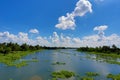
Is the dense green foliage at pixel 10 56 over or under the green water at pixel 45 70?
over

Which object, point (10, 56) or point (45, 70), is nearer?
point (45, 70)

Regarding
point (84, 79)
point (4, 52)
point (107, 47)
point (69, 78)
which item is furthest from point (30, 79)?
point (107, 47)

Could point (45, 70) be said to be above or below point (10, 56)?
below

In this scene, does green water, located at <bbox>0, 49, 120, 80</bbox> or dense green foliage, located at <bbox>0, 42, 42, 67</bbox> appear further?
dense green foliage, located at <bbox>0, 42, 42, 67</bbox>

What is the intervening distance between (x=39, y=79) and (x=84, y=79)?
28.8ft

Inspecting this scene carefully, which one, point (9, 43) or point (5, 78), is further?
point (9, 43)

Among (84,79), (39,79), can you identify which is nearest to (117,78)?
(84,79)

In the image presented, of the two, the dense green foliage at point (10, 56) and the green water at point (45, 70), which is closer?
the green water at point (45, 70)

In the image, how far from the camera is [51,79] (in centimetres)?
3192

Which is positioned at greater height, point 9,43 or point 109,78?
point 9,43

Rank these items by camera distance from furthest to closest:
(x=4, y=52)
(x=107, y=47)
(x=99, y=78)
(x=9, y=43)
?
(x=107, y=47) → (x=9, y=43) → (x=4, y=52) → (x=99, y=78)

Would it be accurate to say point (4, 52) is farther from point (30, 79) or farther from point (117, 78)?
point (117, 78)

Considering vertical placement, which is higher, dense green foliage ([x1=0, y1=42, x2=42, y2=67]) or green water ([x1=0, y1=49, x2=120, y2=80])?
dense green foliage ([x1=0, y1=42, x2=42, y2=67])

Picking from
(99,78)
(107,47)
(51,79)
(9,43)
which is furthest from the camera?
(107,47)
